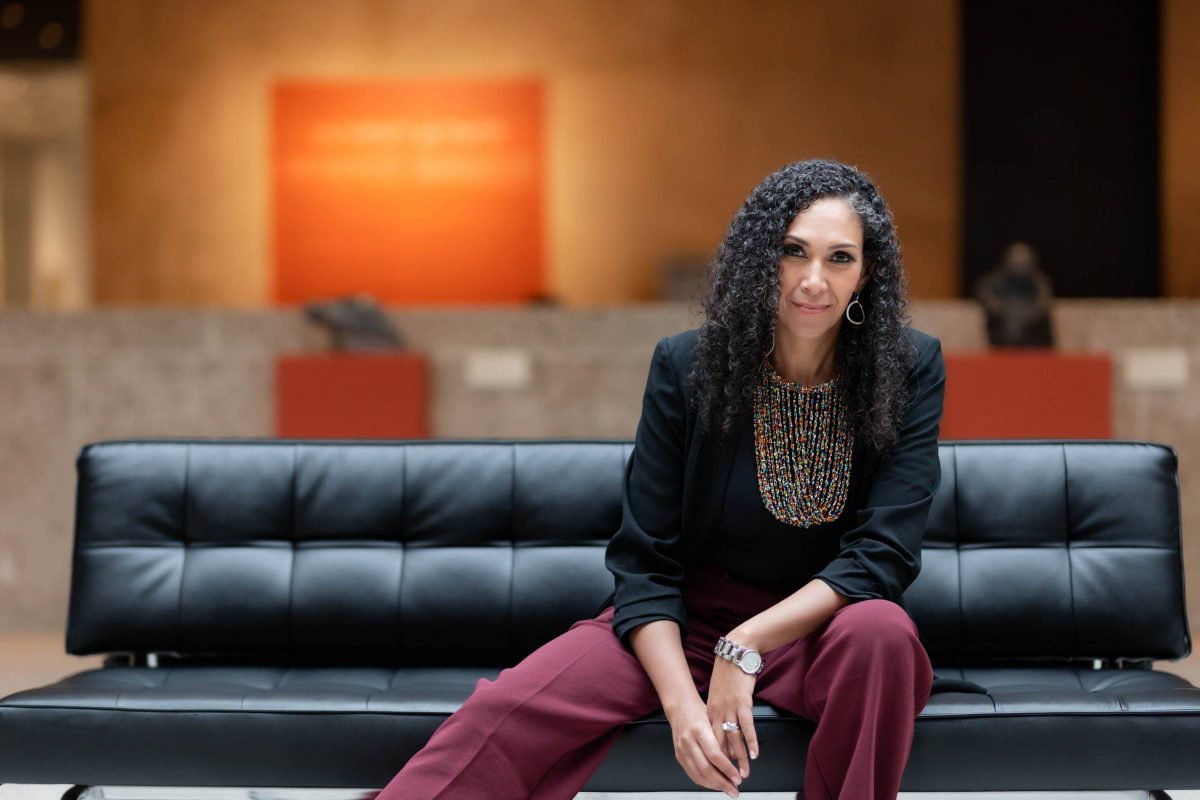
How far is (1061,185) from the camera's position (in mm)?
7711

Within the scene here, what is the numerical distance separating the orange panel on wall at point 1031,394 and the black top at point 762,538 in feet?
8.79

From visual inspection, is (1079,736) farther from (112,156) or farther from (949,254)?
(112,156)

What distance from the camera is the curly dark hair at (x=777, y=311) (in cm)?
181

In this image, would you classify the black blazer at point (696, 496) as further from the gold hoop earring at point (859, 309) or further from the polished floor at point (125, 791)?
the polished floor at point (125, 791)

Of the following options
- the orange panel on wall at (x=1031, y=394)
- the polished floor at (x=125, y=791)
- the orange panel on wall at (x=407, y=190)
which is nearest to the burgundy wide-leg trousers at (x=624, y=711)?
the polished floor at (x=125, y=791)

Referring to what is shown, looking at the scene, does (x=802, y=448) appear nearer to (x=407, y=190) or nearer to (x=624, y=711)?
(x=624, y=711)

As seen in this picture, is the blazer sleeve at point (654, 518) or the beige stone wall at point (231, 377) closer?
the blazer sleeve at point (654, 518)

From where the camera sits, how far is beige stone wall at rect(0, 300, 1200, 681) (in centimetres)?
457

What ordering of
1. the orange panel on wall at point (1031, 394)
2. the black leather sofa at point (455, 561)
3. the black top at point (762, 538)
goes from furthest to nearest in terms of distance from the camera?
the orange panel on wall at point (1031, 394), the black leather sofa at point (455, 561), the black top at point (762, 538)

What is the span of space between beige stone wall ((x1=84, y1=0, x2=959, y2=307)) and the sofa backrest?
5.49m

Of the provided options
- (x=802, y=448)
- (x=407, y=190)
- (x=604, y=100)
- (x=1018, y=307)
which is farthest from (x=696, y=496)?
(x=604, y=100)

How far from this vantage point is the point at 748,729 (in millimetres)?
1639

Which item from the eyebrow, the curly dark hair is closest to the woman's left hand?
the curly dark hair

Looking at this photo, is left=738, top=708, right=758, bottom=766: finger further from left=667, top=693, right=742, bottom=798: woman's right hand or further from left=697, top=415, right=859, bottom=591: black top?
left=697, top=415, right=859, bottom=591: black top
